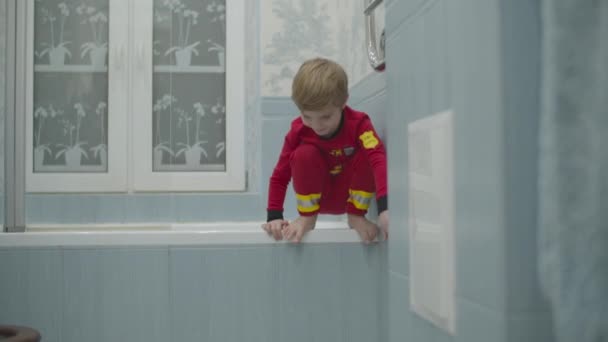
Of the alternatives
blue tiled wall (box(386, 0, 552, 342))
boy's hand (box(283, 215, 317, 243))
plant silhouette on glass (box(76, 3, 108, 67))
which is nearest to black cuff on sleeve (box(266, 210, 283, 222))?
boy's hand (box(283, 215, 317, 243))

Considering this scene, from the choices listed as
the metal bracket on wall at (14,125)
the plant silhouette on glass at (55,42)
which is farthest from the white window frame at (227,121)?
the metal bracket on wall at (14,125)

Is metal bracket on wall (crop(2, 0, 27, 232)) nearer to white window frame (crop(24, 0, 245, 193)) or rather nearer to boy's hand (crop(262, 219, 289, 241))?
boy's hand (crop(262, 219, 289, 241))

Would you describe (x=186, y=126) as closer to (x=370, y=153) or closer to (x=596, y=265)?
(x=370, y=153)

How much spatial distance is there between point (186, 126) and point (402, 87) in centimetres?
202

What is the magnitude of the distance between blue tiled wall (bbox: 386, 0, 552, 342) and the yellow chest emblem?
33.7 inches

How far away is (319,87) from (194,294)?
58 cm

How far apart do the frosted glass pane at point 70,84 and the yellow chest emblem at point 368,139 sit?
1487 mm

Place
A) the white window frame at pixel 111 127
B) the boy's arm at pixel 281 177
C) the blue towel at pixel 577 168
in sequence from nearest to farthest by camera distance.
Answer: the blue towel at pixel 577 168 → the boy's arm at pixel 281 177 → the white window frame at pixel 111 127

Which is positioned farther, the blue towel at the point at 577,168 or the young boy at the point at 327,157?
the young boy at the point at 327,157

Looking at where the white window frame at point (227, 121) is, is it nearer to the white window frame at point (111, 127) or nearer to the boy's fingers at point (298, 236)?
the white window frame at point (111, 127)

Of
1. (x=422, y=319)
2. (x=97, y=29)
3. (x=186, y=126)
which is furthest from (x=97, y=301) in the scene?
(x=97, y=29)

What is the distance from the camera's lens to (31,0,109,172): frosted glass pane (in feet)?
9.09

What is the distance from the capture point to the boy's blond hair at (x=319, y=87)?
1.62m

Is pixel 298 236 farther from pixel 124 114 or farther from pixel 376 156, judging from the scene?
pixel 124 114
